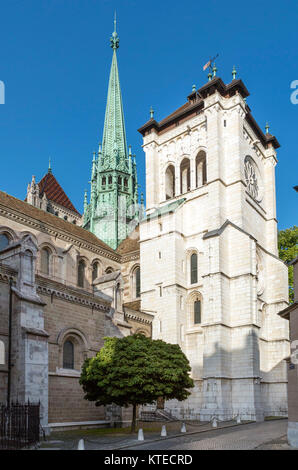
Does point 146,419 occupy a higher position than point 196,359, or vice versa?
point 196,359

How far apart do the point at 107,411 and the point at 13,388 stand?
7.90 m

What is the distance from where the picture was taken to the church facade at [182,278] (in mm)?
24175

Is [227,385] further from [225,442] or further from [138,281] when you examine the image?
[225,442]

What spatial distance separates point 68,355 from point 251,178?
22.4m

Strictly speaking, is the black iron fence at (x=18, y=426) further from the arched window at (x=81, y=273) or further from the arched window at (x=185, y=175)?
the arched window at (x=185, y=175)

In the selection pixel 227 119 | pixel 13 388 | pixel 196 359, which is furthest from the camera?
pixel 227 119

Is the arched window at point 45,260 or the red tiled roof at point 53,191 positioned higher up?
the red tiled roof at point 53,191

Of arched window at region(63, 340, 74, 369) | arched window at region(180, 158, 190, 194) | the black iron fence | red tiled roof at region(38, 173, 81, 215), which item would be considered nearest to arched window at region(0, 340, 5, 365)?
the black iron fence

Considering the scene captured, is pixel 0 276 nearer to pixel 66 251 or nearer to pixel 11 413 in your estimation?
pixel 11 413

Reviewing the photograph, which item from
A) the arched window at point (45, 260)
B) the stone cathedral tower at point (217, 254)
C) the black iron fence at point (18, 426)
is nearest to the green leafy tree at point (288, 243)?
the stone cathedral tower at point (217, 254)

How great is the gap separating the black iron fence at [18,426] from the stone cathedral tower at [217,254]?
16.4m

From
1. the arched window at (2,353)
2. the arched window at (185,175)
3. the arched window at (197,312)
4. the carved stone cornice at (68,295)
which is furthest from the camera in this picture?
the arched window at (185,175)

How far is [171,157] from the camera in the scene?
41.9 m
